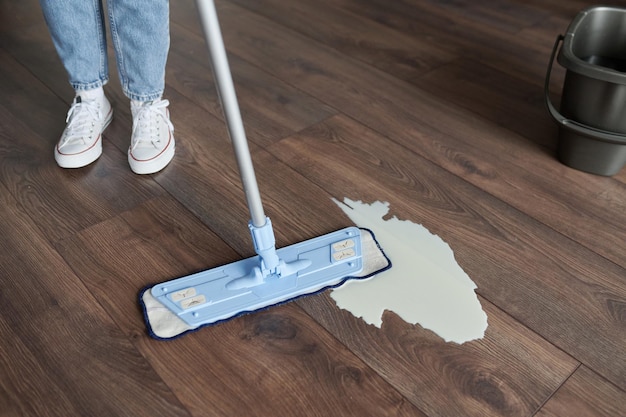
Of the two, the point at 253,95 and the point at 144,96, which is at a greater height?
the point at 144,96

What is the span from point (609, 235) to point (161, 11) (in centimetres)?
91

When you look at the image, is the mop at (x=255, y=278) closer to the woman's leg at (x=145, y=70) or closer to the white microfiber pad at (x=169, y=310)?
the white microfiber pad at (x=169, y=310)

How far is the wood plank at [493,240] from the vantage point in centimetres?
95

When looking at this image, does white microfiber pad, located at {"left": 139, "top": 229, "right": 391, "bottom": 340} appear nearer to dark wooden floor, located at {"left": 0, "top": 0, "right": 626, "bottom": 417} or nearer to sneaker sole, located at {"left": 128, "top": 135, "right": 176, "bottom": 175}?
dark wooden floor, located at {"left": 0, "top": 0, "right": 626, "bottom": 417}

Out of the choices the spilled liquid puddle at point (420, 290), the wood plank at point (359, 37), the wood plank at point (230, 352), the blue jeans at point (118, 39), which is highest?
the blue jeans at point (118, 39)

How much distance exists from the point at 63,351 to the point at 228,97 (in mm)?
453

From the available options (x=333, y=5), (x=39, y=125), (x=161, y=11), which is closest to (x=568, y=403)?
(x=161, y=11)

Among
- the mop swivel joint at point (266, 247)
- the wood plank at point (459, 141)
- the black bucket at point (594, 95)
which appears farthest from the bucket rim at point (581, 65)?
the mop swivel joint at point (266, 247)

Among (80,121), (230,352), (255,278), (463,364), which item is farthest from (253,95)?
(463,364)

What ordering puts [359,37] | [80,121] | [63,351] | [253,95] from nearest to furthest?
[63,351]
[80,121]
[253,95]
[359,37]

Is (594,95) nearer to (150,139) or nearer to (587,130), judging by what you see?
(587,130)

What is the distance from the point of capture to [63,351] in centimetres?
93

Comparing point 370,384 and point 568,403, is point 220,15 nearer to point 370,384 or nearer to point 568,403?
point 370,384

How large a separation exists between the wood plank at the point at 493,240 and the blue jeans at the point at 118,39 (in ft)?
0.99
